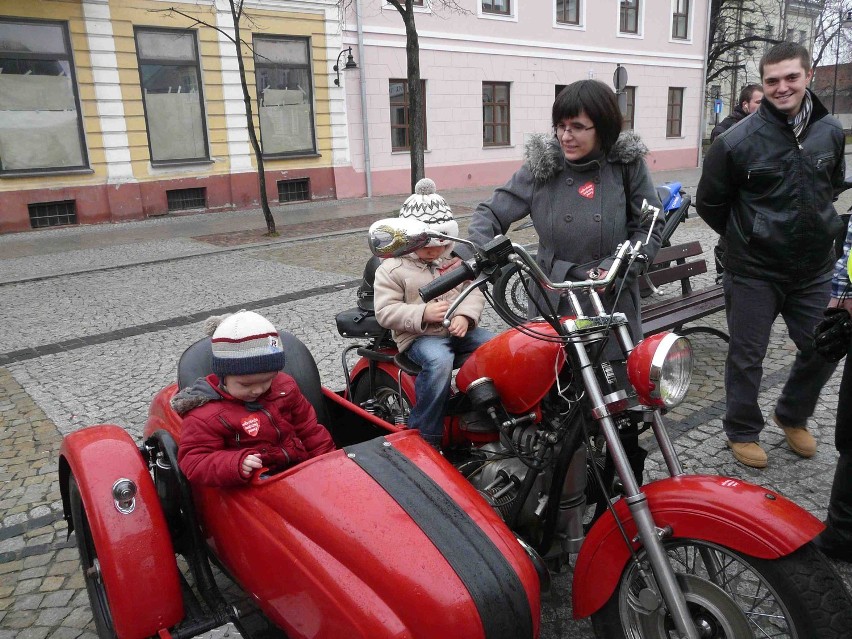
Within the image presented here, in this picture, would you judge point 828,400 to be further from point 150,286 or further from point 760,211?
point 150,286

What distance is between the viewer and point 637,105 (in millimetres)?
23641

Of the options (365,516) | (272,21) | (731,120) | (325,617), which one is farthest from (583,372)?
(272,21)

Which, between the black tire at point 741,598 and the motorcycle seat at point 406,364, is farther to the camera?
the motorcycle seat at point 406,364

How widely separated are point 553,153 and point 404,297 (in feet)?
2.87

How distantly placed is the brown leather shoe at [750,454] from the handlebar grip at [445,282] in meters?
2.28

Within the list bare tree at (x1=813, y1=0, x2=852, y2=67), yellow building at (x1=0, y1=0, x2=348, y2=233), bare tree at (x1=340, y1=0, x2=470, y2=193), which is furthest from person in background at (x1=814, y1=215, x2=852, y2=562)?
bare tree at (x1=813, y1=0, x2=852, y2=67)

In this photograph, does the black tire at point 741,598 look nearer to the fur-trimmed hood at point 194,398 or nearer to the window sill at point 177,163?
the fur-trimmed hood at point 194,398

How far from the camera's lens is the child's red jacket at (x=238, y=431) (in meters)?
2.05

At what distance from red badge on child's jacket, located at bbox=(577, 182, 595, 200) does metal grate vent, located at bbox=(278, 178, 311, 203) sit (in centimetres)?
1387

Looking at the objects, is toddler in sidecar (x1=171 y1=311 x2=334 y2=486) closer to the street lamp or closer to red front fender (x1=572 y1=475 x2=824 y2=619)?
red front fender (x1=572 y1=475 x2=824 y2=619)

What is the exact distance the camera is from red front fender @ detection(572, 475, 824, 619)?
1.74m

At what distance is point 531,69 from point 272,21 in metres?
8.21

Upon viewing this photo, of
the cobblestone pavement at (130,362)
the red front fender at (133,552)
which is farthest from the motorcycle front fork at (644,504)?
the red front fender at (133,552)

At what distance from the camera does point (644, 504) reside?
1813mm
